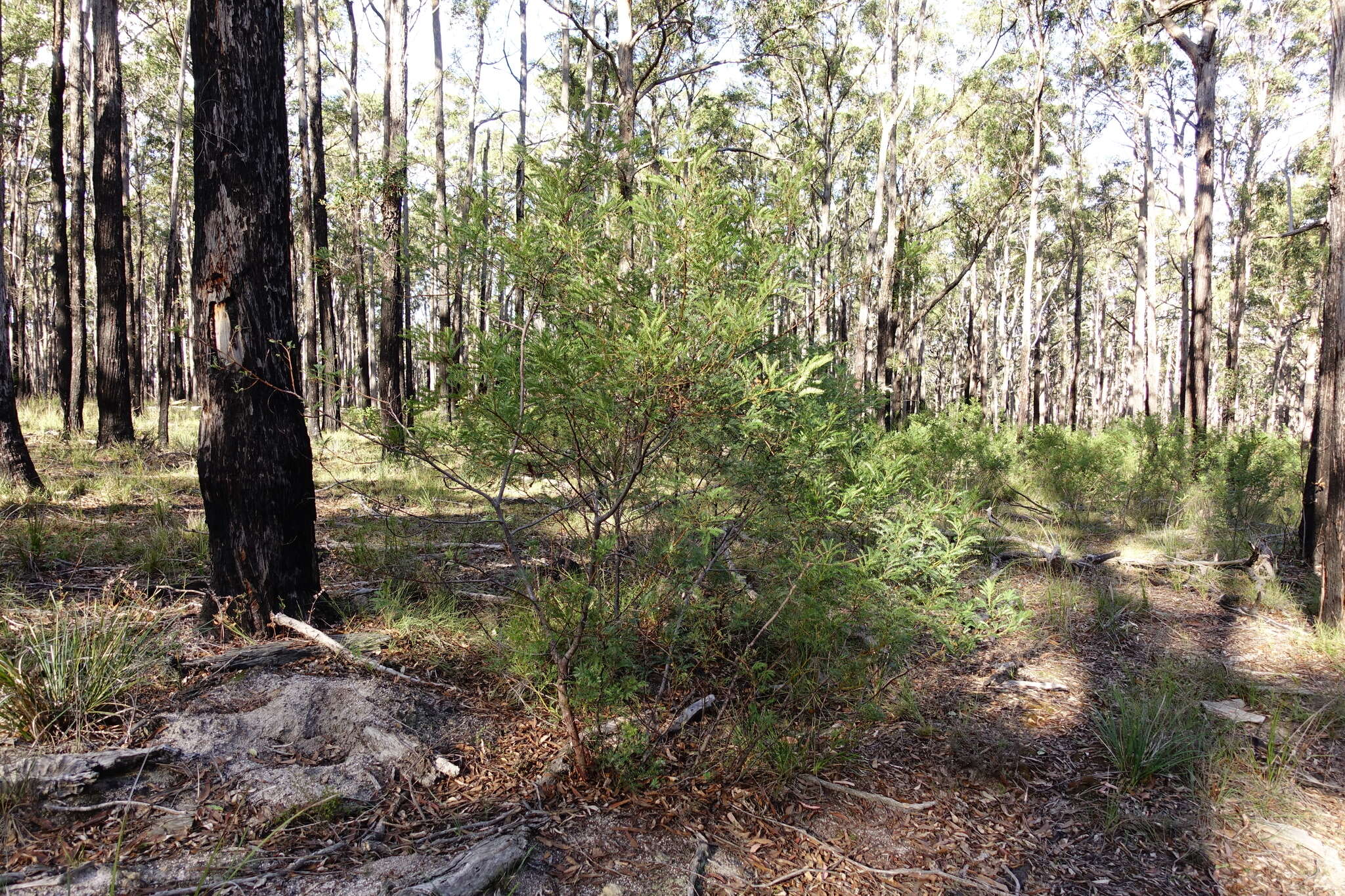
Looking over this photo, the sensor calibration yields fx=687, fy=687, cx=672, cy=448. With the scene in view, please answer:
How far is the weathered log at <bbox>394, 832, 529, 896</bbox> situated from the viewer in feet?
6.48

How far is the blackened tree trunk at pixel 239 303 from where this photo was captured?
Result: 3.32m

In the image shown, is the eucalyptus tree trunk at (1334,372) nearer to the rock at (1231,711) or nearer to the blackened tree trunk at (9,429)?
the rock at (1231,711)

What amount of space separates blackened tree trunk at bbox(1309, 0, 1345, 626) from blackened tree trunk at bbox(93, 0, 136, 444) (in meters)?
12.9

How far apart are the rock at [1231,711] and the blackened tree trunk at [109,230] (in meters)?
12.4

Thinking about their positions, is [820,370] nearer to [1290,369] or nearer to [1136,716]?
[1136,716]

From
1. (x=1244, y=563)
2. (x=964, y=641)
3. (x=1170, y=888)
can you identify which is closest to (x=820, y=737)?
(x=964, y=641)

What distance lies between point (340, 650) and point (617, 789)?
154cm

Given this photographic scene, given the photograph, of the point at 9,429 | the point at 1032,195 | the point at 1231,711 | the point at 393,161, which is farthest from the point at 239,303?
the point at 1032,195

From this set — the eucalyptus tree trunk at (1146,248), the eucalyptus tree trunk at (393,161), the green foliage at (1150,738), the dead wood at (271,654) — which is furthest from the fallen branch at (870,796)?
the eucalyptus tree trunk at (1146,248)

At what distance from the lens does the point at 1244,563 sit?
17.9ft

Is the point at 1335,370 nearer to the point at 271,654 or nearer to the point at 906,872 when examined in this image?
the point at 906,872

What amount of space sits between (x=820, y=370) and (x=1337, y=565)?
3.69 meters

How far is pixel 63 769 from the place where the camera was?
2.19 meters

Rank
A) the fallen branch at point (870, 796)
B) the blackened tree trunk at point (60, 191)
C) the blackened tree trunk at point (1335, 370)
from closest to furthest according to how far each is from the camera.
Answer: the fallen branch at point (870, 796)
the blackened tree trunk at point (1335, 370)
the blackened tree trunk at point (60, 191)
